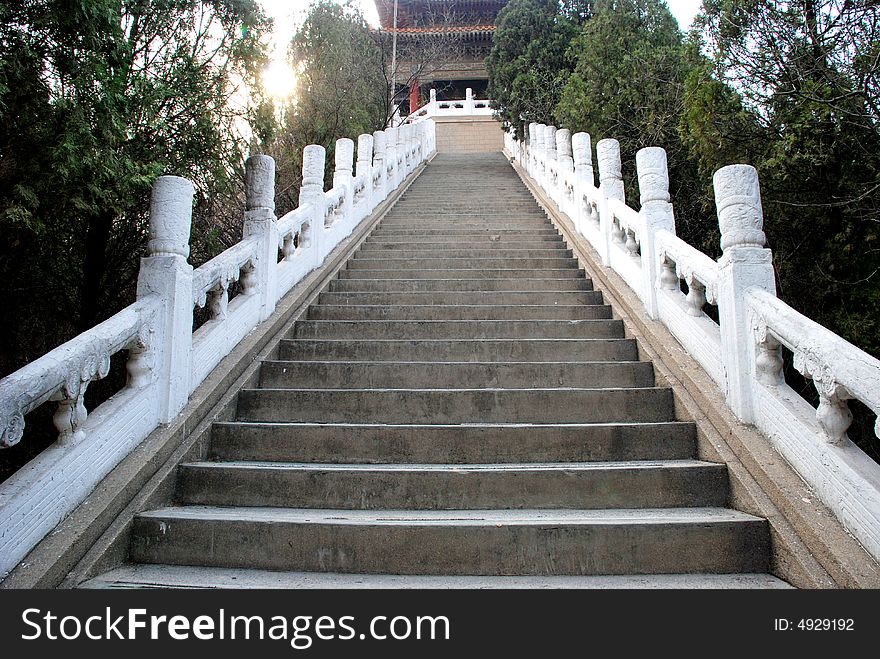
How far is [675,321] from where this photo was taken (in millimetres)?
3904

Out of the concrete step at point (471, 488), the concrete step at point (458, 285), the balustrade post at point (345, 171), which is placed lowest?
the concrete step at point (471, 488)

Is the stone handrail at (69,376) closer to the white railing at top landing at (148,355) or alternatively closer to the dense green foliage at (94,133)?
the white railing at top landing at (148,355)

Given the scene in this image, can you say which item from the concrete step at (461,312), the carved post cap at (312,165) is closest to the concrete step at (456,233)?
the carved post cap at (312,165)

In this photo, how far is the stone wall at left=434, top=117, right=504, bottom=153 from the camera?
20000 mm

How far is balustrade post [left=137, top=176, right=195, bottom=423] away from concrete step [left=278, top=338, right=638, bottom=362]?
1128mm

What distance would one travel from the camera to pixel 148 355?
3002 millimetres

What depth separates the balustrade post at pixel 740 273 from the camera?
9.62 ft

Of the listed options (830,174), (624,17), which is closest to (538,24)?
(624,17)

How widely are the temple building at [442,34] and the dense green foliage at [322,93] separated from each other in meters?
8.80

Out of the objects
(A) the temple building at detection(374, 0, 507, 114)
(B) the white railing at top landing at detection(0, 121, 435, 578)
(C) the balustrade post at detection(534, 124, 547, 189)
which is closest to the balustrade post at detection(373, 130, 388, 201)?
(C) the balustrade post at detection(534, 124, 547, 189)

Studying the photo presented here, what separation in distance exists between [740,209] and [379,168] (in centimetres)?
727
